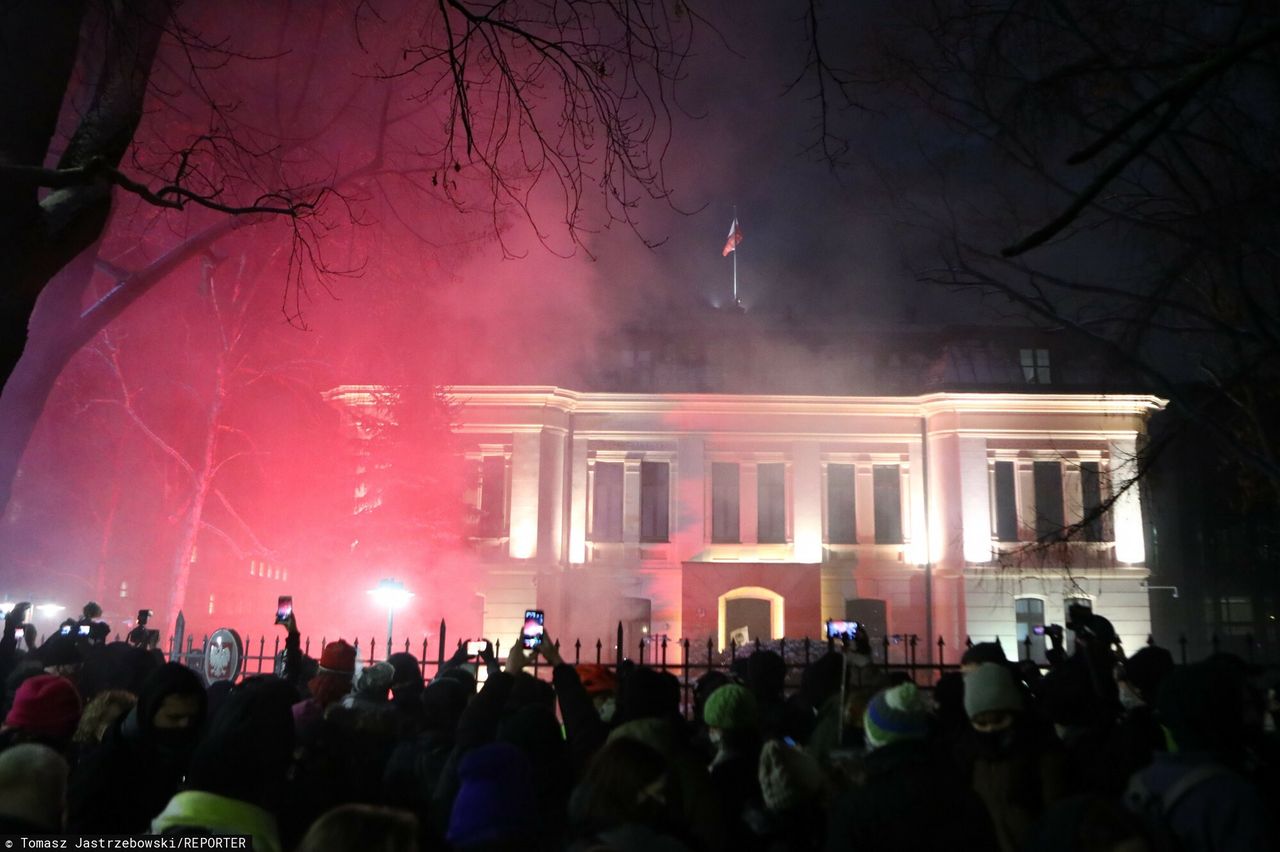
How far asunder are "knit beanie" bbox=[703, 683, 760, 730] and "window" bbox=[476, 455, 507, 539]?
24.9 meters

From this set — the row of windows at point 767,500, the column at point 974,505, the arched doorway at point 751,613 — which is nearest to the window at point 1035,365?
the row of windows at point 767,500

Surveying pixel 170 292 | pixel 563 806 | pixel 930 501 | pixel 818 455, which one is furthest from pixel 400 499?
pixel 563 806

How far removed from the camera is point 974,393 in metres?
28.8

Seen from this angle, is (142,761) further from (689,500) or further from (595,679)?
(689,500)

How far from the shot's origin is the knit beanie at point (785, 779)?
339cm

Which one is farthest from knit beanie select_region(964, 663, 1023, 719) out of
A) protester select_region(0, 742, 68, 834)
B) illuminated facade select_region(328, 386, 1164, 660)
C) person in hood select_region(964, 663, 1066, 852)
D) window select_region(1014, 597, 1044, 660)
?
window select_region(1014, 597, 1044, 660)

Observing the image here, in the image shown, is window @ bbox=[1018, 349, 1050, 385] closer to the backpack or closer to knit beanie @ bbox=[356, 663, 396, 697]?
knit beanie @ bbox=[356, 663, 396, 697]

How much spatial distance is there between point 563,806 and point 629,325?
28464 mm

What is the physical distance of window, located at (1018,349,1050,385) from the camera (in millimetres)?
30750

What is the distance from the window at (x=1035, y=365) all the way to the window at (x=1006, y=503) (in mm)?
3568

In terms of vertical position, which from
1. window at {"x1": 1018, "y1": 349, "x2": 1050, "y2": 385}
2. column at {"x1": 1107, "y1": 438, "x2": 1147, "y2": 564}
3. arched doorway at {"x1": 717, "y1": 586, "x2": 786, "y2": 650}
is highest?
window at {"x1": 1018, "y1": 349, "x2": 1050, "y2": 385}

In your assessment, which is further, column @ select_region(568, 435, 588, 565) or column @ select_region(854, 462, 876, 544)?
column @ select_region(854, 462, 876, 544)

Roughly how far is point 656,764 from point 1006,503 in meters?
28.2

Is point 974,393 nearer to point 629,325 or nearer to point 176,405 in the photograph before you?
point 629,325
